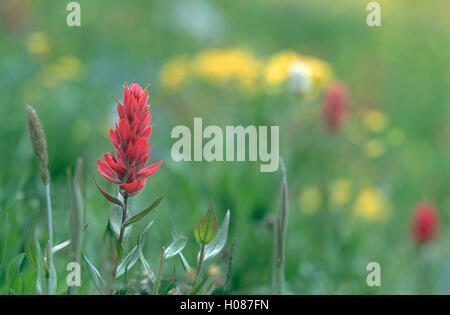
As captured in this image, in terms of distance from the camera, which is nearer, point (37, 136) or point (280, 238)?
point (37, 136)

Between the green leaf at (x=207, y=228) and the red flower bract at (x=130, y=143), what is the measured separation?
0.18 metres

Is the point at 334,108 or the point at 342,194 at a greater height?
the point at 334,108

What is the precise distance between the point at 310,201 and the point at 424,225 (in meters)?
0.50

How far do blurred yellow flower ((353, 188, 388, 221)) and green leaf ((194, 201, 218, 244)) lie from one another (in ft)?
4.92

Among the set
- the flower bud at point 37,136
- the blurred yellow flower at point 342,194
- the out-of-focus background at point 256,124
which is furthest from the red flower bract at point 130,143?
the blurred yellow flower at point 342,194

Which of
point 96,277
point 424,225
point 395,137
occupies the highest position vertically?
point 395,137

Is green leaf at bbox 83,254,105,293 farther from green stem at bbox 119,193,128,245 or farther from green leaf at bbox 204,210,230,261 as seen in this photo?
green leaf at bbox 204,210,230,261

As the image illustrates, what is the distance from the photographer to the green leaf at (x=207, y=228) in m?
1.29

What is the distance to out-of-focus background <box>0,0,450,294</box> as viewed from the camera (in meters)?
2.26

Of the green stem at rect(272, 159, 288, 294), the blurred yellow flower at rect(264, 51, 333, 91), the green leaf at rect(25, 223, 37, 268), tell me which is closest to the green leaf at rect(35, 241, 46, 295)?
the green leaf at rect(25, 223, 37, 268)

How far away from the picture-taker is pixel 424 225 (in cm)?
255

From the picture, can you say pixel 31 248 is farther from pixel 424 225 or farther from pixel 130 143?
pixel 424 225

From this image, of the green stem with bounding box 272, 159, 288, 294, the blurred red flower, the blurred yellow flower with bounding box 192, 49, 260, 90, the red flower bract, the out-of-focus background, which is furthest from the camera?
the blurred yellow flower with bounding box 192, 49, 260, 90

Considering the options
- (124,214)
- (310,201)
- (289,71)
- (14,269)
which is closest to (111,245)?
(124,214)
